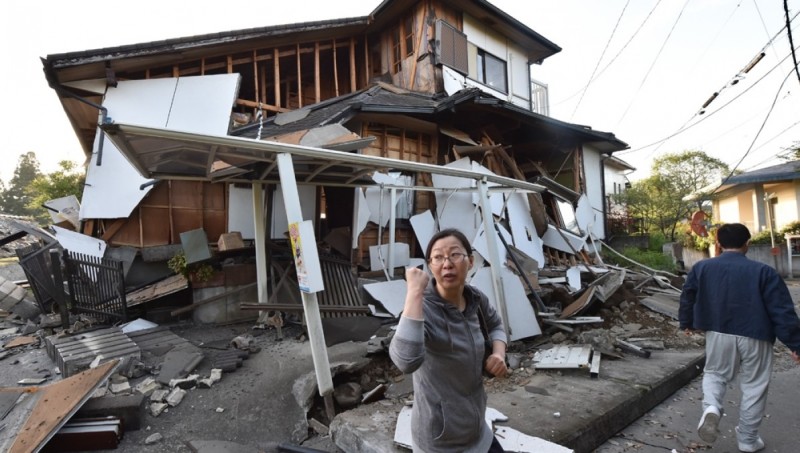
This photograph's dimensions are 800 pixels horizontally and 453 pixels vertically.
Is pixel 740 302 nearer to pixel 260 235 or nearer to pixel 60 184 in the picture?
pixel 260 235

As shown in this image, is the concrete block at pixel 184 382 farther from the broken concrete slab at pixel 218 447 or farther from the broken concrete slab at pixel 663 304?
the broken concrete slab at pixel 663 304

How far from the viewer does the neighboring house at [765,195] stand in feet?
47.9

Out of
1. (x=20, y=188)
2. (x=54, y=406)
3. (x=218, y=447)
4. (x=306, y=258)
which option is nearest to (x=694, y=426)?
(x=306, y=258)

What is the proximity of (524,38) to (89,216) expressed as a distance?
1245 centimetres

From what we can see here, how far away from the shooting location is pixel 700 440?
2.87m

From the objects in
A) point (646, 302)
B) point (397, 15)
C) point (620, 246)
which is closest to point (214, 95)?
point (397, 15)

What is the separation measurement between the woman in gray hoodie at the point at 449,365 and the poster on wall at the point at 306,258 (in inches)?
70.9

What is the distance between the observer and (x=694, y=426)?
3.09 m

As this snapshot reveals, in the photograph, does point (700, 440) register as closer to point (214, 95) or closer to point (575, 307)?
point (575, 307)

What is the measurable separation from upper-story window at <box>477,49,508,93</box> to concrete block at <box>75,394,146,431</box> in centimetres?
1079

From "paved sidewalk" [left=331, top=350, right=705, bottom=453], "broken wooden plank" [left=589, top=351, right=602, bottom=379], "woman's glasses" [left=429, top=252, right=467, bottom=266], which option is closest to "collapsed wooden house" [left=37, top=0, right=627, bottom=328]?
"broken wooden plank" [left=589, top=351, right=602, bottom=379]

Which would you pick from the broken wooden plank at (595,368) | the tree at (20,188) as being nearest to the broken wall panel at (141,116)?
the broken wooden plank at (595,368)

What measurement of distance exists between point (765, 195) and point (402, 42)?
55.4ft

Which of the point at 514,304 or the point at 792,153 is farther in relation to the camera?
the point at 792,153
